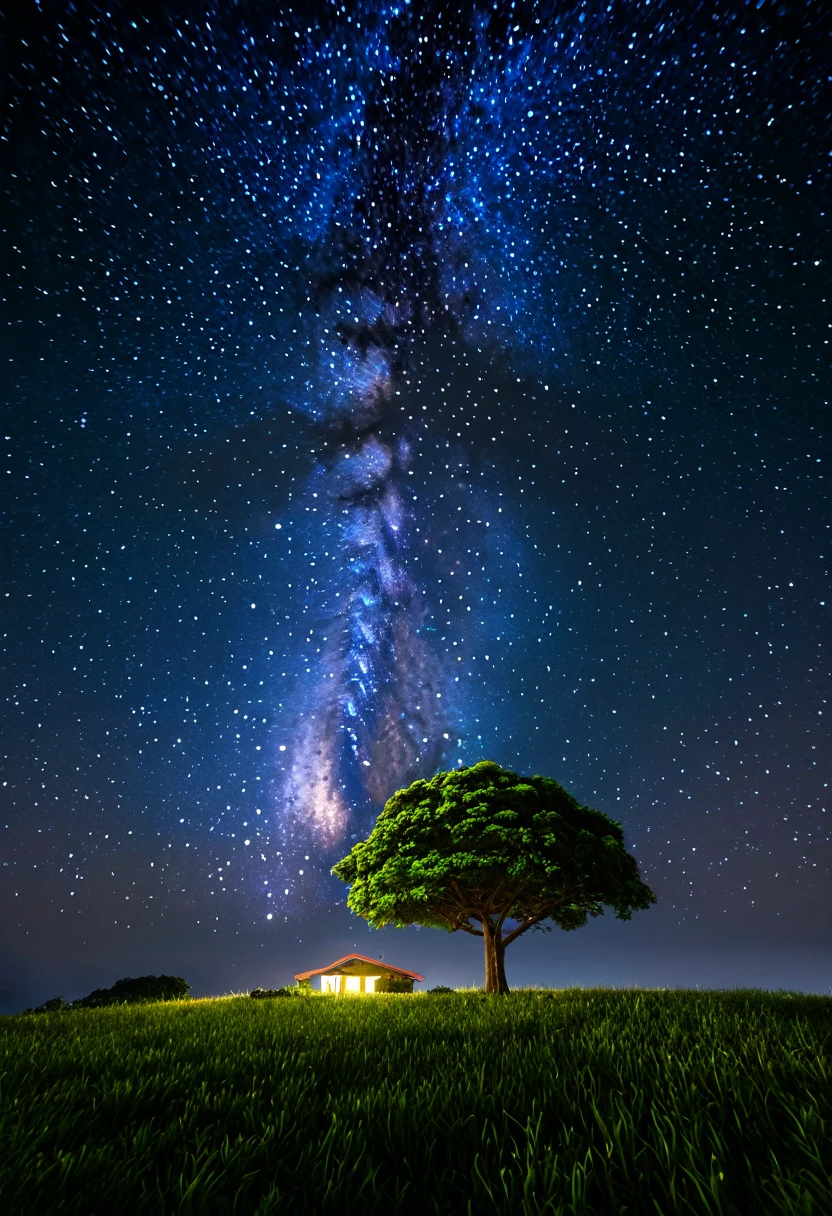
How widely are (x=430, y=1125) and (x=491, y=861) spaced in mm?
16540

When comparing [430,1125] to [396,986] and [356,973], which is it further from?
[356,973]

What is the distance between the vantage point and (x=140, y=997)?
2188 centimetres

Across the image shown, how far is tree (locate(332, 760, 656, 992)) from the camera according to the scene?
18.5 metres

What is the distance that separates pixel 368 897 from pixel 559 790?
8.72m

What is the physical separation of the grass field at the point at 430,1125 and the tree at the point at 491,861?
13183mm

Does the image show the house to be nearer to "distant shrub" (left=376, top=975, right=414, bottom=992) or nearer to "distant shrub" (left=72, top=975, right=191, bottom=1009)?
"distant shrub" (left=376, top=975, right=414, bottom=992)

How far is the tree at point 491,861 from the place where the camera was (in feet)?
60.8

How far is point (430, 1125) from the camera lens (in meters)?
2.85

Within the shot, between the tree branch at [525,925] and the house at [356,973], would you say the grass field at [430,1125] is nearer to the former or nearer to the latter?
the tree branch at [525,925]

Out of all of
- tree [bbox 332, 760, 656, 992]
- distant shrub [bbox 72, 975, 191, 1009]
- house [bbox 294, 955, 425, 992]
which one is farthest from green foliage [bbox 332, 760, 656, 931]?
house [bbox 294, 955, 425, 992]

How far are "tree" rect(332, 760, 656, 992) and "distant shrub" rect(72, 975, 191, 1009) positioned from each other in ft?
30.5

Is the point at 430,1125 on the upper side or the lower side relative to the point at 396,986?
upper

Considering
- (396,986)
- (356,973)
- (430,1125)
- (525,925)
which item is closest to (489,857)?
(525,925)

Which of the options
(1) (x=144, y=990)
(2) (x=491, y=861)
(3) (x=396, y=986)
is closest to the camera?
(2) (x=491, y=861)
